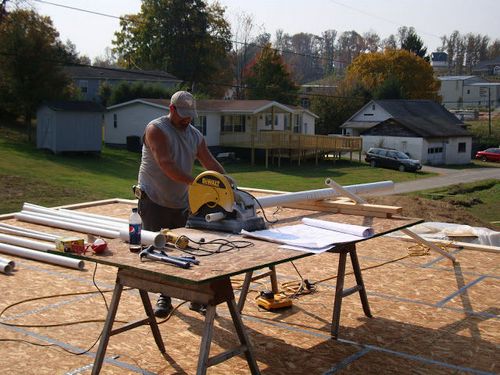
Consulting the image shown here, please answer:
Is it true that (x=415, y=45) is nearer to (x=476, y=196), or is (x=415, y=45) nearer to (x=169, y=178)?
(x=476, y=196)

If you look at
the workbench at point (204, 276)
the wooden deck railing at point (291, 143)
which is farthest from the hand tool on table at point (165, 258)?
the wooden deck railing at point (291, 143)

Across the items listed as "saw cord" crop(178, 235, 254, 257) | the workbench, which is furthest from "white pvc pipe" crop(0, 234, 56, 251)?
"saw cord" crop(178, 235, 254, 257)

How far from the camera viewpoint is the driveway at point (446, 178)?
29.4 m

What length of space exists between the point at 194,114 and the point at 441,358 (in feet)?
8.75

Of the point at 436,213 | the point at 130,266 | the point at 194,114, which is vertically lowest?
the point at 436,213

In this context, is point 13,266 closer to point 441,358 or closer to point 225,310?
point 225,310

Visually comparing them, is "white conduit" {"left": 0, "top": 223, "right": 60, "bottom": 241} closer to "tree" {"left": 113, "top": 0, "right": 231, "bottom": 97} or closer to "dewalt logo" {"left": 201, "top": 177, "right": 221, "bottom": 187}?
"dewalt logo" {"left": 201, "top": 177, "right": 221, "bottom": 187}

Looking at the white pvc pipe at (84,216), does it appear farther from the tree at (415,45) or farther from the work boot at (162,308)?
the tree at (415,45)

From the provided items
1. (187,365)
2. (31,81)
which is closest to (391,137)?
(31,81)

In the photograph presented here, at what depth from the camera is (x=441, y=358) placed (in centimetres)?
478

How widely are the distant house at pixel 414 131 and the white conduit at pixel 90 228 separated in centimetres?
3746

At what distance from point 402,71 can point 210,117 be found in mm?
33442

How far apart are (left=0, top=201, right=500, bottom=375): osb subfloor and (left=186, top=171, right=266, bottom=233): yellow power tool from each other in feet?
3.22

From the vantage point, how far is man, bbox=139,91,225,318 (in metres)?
5.21
